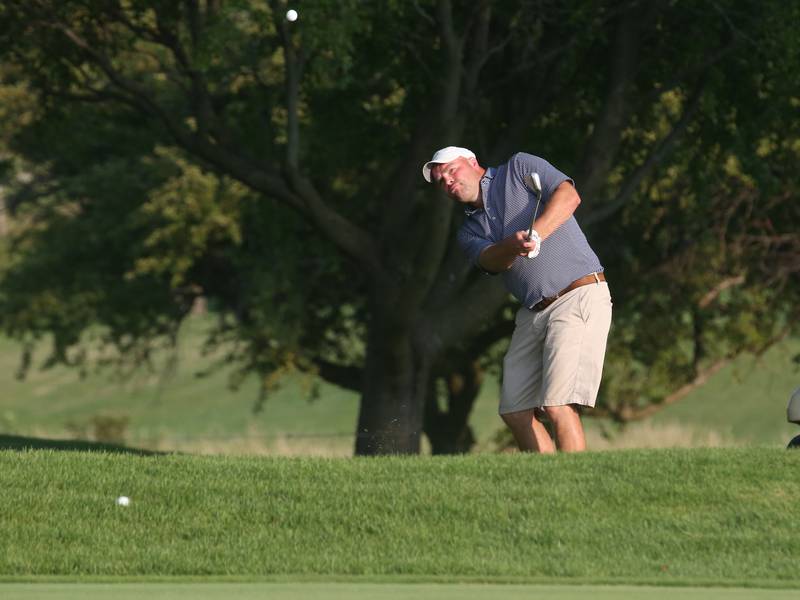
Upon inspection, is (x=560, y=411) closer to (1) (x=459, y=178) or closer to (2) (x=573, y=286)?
(2) (x=573, y=286)

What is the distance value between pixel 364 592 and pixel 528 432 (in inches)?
109

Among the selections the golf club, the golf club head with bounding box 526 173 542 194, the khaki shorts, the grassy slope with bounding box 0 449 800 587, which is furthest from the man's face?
the grassy slope with bounding box 0 449 800 587

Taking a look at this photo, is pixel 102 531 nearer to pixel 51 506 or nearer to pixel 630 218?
pixel 51 506

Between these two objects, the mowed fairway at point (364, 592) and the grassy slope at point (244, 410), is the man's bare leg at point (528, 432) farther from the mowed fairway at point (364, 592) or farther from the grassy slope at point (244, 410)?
the grassy slope at point (244, 410)

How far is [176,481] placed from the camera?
798cm

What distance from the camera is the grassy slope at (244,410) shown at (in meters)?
37.1

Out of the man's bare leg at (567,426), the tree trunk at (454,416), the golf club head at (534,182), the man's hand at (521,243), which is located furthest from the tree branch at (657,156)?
the man's hand at (521,243)

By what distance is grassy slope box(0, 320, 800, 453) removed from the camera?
37.1 metres

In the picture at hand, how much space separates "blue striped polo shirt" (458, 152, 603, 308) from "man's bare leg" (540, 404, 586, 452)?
579 millimetres

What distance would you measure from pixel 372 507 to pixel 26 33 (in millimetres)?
10439

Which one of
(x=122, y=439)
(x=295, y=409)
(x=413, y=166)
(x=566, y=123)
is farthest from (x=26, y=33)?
(x=295, y=409)

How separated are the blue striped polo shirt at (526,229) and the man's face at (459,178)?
0.08 m

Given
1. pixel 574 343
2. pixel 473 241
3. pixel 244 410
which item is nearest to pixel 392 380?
pixel 473 241

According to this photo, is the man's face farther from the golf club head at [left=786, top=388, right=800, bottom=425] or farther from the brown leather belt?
the golf club head at [left=786, top=388, right=800, bottom=425]
